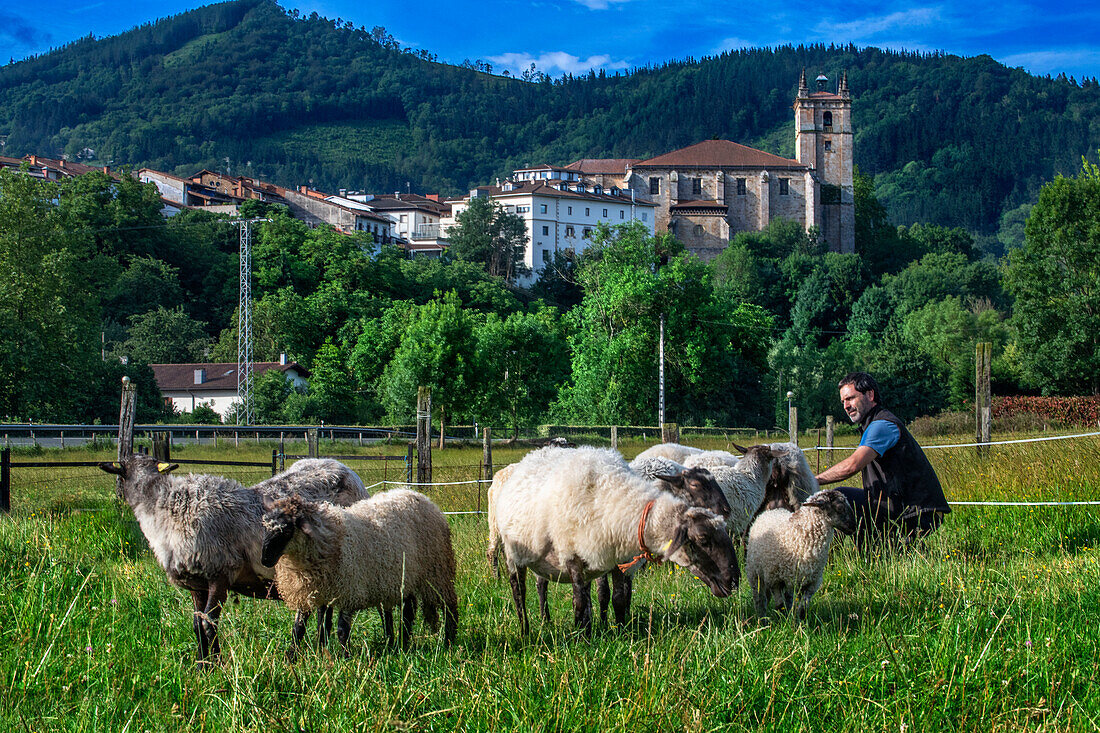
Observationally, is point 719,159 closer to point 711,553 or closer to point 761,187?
point 761,187

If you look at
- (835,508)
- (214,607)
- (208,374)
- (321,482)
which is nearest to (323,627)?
(214,607)

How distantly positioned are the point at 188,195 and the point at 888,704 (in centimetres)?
12799

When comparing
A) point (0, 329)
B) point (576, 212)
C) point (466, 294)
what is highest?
point (576, 212)

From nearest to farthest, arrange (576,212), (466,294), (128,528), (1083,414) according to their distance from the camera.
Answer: (128,528) → (1083,414) → (466,294) → (576,212)

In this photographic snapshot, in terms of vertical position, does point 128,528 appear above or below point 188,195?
below

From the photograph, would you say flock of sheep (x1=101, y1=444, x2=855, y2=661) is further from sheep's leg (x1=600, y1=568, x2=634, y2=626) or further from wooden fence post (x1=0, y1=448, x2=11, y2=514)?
wooden fence post (x1=0, y1=448, x2=11, y2=514)

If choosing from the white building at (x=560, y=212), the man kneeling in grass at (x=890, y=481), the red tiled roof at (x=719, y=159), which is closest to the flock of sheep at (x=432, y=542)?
the man kneeling in grass at (x=890, y=481)

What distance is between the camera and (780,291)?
4557 inches

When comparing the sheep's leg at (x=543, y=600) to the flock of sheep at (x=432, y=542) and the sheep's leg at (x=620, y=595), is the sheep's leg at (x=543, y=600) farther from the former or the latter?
the sheep's leg at (x=620, y=595)

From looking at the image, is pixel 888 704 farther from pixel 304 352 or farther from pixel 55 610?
pixel 304 352

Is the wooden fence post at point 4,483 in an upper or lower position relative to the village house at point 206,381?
lower

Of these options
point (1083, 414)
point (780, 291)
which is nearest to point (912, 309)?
point (780, 291)

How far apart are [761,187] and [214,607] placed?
442 feet

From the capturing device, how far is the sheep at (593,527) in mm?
5891
